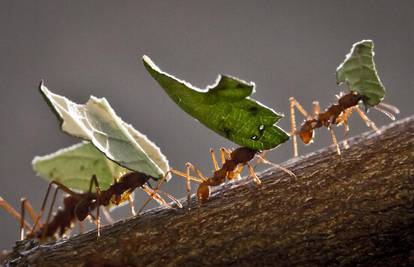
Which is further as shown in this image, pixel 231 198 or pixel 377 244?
pixel 231 198

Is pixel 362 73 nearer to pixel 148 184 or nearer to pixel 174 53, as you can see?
pixel 148 184

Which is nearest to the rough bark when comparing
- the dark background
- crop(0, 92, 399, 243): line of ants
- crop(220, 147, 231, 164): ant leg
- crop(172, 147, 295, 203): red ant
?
crop(0, 92, 399, 243): line of ants

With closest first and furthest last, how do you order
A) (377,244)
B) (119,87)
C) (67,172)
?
(377,244)
(67,172)
(119,87)

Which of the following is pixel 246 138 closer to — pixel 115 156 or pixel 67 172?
pixel 115 156

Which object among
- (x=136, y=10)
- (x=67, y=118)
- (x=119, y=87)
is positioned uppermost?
(x=136, y=10)

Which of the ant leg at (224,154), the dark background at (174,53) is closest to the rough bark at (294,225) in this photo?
the ant leg at (224,154)

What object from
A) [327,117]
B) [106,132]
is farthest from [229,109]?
[327,117]

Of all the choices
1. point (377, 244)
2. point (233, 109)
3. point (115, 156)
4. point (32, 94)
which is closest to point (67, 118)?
point (115, 156)
